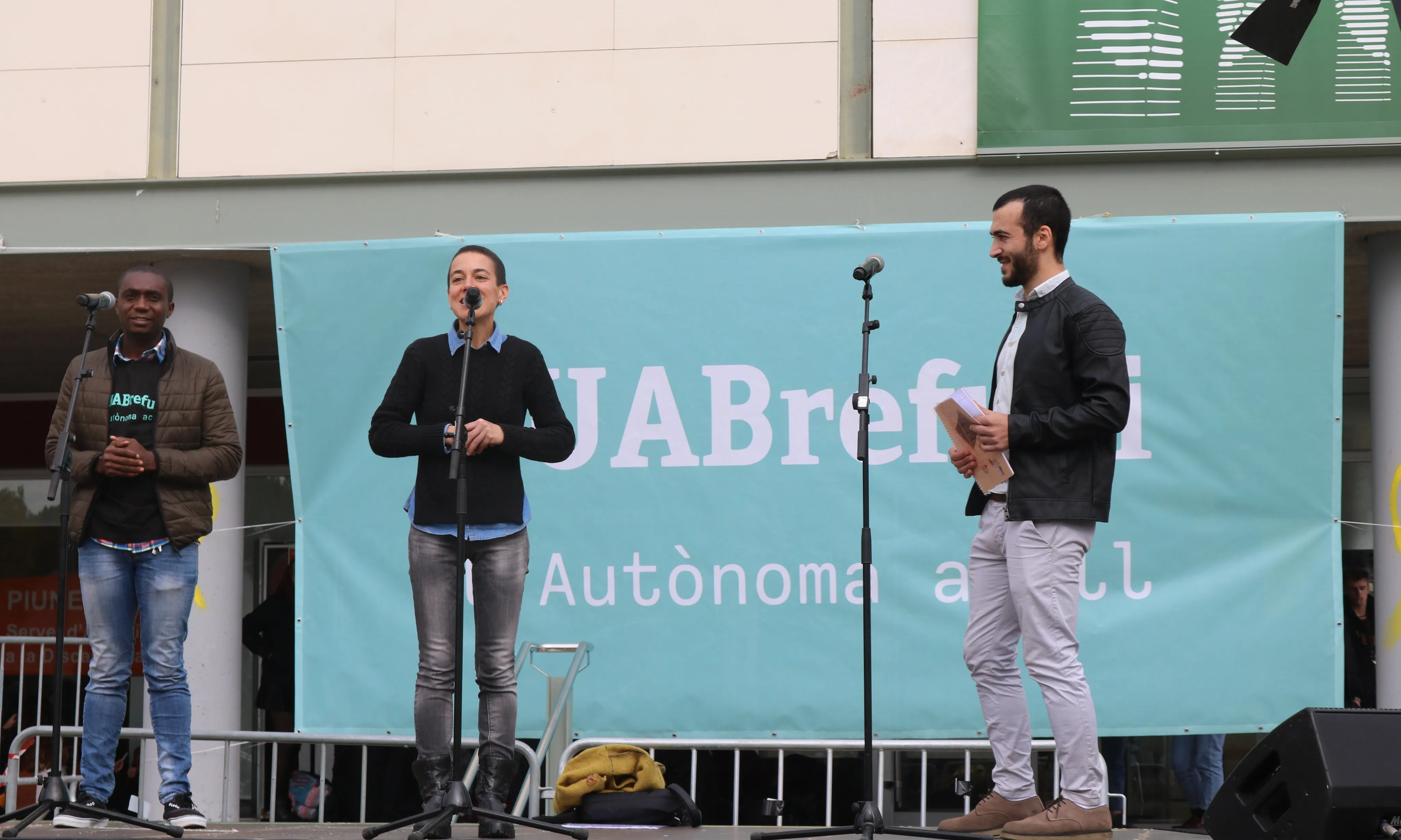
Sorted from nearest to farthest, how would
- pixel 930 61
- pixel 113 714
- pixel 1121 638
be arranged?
1. pixel 113 714
2. pixel 1121 638
3. pixel 930 61

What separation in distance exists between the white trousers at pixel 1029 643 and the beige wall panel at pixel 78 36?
489cm

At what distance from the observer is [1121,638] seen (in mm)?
5980

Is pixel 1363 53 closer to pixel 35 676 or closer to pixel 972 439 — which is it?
pixel 972 439

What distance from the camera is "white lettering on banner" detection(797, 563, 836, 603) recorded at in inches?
242

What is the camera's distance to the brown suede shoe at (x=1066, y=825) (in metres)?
3.85

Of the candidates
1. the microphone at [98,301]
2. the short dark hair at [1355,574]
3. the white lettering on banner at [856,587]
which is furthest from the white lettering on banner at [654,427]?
the short dark hair at [1355,574]

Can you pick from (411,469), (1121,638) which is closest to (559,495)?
(411,469)

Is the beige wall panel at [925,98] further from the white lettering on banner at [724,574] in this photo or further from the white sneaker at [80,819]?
the white sneaker at [80,819]

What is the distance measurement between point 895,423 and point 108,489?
10.7 feet

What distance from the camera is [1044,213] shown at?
4145 millimetres

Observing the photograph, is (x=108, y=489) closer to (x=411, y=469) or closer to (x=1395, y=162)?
(x=411, y=469)

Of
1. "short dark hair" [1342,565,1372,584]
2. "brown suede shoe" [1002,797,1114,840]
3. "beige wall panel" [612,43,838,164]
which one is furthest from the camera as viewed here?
"short dark hair" [1342,565,1372,584]

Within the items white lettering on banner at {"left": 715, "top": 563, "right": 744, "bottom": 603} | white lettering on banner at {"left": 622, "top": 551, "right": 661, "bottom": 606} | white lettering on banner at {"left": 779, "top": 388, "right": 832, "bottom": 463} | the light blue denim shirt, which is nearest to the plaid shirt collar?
the light blue denim shirt

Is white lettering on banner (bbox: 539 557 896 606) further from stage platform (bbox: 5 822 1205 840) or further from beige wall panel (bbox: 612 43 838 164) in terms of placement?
beige wall panel (bbox: 612 43 838 164)
